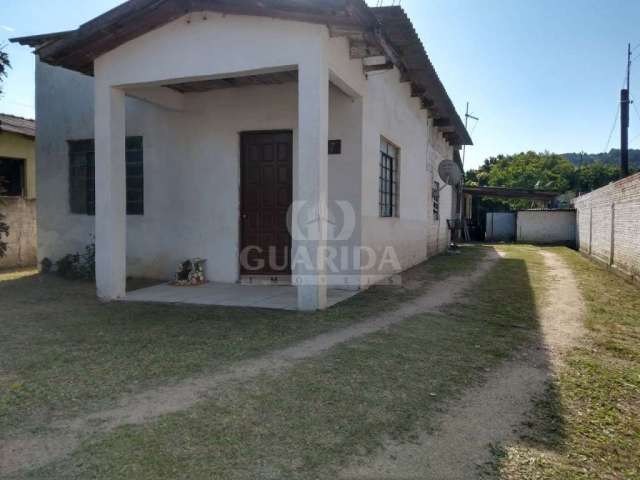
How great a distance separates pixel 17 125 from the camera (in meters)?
12.0

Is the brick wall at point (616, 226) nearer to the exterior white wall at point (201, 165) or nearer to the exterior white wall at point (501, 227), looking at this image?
the exterior white wall at point (201, 165)

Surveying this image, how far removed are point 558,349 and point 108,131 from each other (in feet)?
19.2

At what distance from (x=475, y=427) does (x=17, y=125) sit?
1347cm

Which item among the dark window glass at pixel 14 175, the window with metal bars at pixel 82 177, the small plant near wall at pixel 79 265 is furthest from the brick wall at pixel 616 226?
the dark window glass at pixel 14 175

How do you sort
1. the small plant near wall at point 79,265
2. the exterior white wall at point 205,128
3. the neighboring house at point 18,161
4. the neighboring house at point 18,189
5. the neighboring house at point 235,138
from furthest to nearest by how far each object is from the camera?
the neighboring house at point 18,161 → the neighboring house at point 18,189 → the small plant near wall at point 79,265 → the exterior white wall at point 205,128 → the neighboring house at point 235,138

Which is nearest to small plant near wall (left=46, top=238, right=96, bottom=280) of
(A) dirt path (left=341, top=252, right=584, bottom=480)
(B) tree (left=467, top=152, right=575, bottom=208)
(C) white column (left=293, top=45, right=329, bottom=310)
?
(C) white column (left=293, top=45, right=329, bottom=310)

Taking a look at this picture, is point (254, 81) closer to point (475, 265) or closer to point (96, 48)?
point (96, 48)

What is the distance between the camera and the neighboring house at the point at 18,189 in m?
9.67

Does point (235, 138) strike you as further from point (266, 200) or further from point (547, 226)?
point (547, 226)

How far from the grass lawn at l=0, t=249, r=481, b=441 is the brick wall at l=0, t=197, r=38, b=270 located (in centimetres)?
350

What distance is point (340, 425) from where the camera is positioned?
2613mm

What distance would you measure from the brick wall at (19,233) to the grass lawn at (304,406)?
623 cm

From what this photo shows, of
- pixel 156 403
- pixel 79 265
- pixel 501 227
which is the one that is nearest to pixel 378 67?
pixel 156 403

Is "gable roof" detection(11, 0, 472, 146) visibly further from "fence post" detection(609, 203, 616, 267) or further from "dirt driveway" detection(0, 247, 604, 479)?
"fence post" detection(609, 203, 616, 267)
